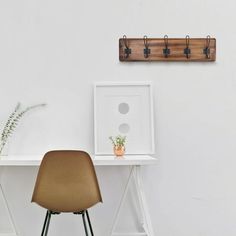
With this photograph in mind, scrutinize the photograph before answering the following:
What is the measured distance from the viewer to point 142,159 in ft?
8.19

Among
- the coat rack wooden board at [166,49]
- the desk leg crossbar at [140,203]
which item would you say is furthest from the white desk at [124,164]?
the coat rack wooden board at [166,49]

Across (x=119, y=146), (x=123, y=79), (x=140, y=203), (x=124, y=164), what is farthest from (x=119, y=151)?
(x=123, y=79)

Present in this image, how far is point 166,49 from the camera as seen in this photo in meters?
2.92

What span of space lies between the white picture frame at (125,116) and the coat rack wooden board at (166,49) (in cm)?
24

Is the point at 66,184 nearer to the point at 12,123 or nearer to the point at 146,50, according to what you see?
the point at 12,123

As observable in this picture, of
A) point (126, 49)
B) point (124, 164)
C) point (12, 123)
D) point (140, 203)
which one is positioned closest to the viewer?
point (124, 164)

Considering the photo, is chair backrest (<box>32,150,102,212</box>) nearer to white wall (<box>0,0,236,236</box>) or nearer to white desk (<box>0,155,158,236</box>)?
white desk (<box>0,155,158,236</box>)

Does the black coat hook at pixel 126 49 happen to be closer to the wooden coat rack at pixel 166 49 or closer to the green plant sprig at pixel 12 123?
the wooden coat rack at pixel 166 49

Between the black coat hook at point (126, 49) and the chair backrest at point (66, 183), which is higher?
the black coat hook at point (126, 49)

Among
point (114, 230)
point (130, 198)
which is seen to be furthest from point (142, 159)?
point (114, 230)

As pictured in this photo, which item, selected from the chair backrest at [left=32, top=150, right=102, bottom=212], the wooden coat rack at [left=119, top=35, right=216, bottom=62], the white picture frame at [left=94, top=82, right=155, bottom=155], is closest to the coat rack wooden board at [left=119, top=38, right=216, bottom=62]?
the wooden coat rack at [left=119, top=35, right=216, bottom=62]

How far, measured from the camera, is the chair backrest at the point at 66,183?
7.69 feet

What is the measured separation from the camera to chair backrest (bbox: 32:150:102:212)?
2344 millimetres

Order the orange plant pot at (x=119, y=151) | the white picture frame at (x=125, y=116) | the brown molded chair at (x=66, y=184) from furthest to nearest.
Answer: the white picture frame at (x=125, y=116) → the orange plant pot at (x=119, y=151) → the brown molded chair at (x=66, y=184)
